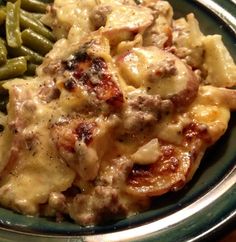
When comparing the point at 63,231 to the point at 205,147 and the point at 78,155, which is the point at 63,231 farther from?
the point at 205,147

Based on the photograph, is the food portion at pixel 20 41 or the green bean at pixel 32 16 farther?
the green bean at pixel 32 16

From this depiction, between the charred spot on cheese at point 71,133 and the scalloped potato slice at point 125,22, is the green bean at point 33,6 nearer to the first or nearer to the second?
the scalloped potato slice at point 125,22

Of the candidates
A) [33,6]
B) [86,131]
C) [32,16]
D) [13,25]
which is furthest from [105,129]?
[33,6]

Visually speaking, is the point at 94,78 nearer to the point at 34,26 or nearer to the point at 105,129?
the point at 105,129

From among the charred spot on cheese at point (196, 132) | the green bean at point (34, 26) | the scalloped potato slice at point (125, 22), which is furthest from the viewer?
the green bean at point (34, 26)

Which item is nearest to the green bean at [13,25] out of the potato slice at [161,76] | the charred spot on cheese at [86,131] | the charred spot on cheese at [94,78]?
the charred spot on cheese at [94,78]

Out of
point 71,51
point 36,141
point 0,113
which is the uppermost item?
point 71,51

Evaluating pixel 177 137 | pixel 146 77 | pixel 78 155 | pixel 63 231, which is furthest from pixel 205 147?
pixel 63 231
